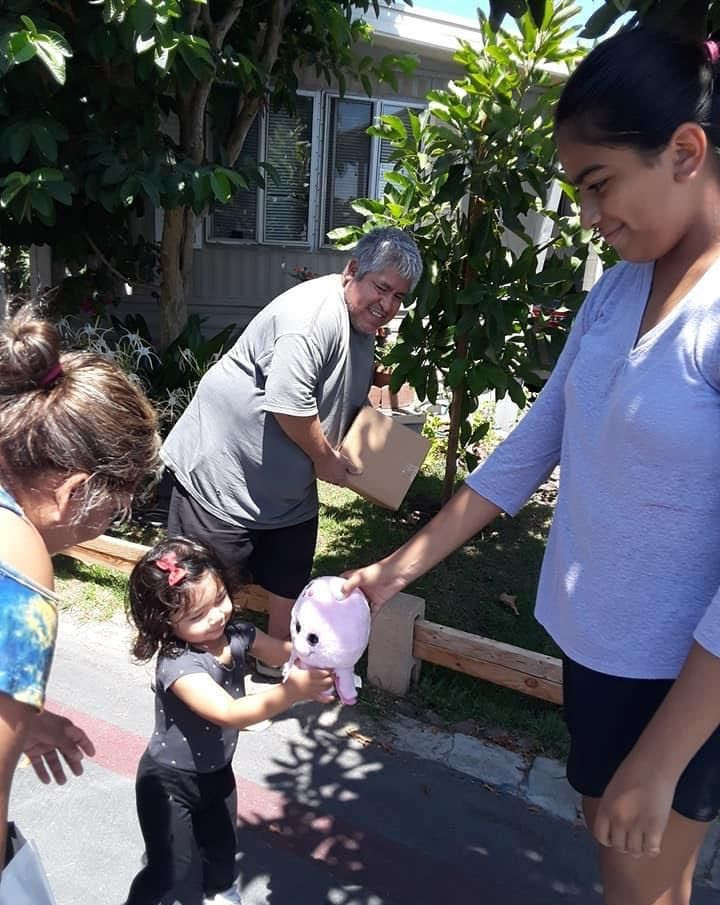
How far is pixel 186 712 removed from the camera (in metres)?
2.22

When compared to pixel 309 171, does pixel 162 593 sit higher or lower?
lower

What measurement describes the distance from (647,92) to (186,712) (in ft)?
6.03

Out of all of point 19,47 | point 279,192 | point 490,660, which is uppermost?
point 19,47

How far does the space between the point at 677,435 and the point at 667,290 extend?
0.96ft

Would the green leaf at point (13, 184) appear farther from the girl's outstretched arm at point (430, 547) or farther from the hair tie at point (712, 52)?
the hair tie at point (712, 52)

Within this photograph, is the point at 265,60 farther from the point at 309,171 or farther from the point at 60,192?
the point at 60,192

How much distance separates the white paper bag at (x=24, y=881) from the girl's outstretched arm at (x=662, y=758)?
965 mm

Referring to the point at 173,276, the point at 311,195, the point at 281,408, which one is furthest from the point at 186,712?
the point at 311,195

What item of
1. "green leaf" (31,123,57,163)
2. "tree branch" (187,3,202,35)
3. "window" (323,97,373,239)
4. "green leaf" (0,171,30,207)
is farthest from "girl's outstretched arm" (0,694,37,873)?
"window" (323,97,373,239)

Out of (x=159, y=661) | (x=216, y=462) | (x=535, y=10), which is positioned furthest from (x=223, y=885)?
(x=535, y=10)

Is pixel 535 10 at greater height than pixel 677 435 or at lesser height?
greater

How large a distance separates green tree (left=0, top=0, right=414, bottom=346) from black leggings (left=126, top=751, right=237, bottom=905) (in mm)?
3313

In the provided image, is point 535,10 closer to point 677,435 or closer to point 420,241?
point 677,435

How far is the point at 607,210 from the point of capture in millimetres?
1406
